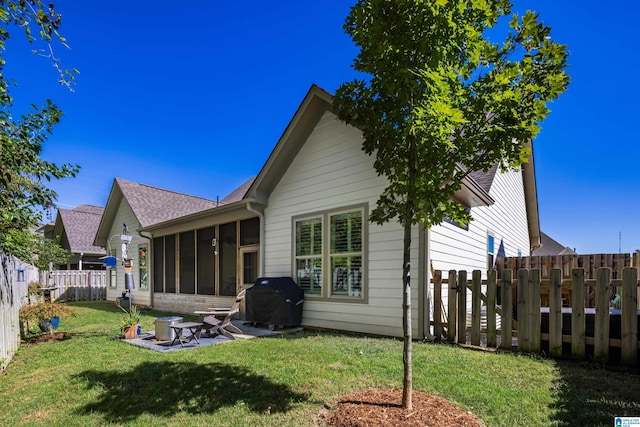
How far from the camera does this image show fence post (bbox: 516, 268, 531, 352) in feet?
17.3

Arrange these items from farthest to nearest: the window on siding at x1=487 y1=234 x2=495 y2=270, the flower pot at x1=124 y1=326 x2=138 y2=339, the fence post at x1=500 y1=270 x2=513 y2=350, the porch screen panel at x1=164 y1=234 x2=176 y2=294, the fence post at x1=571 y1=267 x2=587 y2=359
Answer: the porch screen panel at x1=164 y1=234 x2=176 y2=294 → the window on siding at x1=487 y1=234 x2=495 y2=270 → the flower pot at x1=124 y1=326 x2=138 y2=339 → the fence post at x1=500 y1=270 x2=513 y2=350 → the fence post at x1=571 y1=267 x2=587 y2=359

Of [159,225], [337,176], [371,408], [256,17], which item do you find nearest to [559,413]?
[371,408]

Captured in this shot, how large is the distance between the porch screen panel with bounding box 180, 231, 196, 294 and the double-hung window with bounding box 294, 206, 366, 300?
5605 mm

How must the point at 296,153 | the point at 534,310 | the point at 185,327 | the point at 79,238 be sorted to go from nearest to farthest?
1. the point at 534,310
2. the point at 185,327
3. the point at 296,153
4. the point at 79,238

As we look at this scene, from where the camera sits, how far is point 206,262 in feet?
39.1

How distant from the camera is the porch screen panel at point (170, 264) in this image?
13484 millimetres

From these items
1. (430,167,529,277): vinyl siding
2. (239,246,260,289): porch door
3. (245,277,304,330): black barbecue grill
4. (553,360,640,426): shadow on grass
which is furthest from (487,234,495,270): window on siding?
(239,246,260,289): porch door

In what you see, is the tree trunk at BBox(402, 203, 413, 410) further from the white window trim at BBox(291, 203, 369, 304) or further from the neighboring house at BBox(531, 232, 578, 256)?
the neighboring house at BBox(531, 232, 578, 256)

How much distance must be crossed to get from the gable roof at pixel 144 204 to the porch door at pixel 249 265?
284 inches

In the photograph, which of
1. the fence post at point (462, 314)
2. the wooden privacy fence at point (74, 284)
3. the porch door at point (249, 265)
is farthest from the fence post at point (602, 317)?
the wooden privacy fence at point (74, 284)

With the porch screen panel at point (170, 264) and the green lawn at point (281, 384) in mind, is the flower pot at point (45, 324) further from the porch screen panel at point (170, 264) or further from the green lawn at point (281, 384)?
the porch screen panel at point (170, 264)

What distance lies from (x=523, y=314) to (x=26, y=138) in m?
7.39

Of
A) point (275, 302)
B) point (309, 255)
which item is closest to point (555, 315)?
point (309, 255)

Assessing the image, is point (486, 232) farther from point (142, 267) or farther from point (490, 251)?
point (142, 267)
